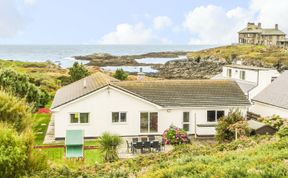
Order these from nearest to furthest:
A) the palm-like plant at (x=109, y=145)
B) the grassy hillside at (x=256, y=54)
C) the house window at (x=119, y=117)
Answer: the palm-like plant at (x=109, y=145), the house window at (x=119, y=117), the grassy hillside at (x=256, y=54)

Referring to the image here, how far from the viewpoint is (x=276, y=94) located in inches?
1252

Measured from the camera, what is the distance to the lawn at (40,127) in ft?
86.7

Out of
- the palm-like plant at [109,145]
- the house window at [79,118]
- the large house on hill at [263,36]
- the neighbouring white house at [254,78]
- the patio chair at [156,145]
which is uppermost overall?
the large house on hill at [263,36]

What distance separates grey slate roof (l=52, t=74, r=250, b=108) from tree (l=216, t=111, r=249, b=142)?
412 centimetres

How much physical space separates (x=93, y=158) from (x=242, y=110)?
12.8 metres

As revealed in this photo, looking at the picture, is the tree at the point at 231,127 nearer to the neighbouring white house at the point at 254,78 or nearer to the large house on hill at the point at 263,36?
the neighbouring white house at the point at 254,78

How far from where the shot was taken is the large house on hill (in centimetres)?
14288

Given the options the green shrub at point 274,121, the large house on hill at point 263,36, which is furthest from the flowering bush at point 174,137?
the large house on hill at point 263,36

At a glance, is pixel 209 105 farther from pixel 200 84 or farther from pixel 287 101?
pixel 287 101

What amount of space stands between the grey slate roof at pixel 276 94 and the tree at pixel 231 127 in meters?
6.40

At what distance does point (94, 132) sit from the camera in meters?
27.9

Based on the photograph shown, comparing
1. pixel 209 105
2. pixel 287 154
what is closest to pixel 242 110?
pixel 209 105

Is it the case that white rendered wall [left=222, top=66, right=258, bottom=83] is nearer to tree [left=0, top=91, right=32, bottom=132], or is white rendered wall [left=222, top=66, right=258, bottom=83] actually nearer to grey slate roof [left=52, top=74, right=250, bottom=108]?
grey slate roof [left=52, top=74, right=250, bottom=108]

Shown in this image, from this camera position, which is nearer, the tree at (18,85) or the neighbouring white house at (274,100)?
the tree at (18,85)
